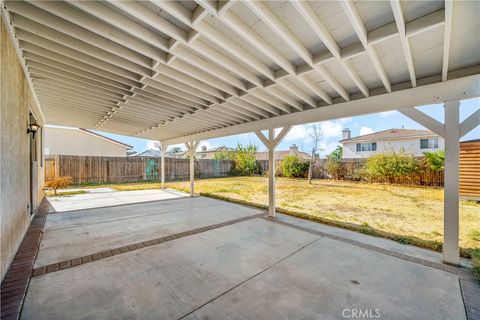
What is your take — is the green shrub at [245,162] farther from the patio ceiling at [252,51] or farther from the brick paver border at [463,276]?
the brick paver border at [463,276]

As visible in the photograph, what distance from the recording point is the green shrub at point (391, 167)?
10672 mm

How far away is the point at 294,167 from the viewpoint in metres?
15.5

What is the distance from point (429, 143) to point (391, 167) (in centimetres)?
919

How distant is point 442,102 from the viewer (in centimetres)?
287

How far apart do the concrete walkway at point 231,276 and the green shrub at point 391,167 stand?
9435 millimetres

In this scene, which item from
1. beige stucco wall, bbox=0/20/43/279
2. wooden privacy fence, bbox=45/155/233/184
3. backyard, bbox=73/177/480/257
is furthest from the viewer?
wooden privacy fence, bbox=45/155/233/184

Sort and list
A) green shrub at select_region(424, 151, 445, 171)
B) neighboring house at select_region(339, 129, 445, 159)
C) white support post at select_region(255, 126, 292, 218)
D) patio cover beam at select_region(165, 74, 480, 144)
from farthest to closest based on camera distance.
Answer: neighboring house at select_region(339, 129, 445, 159), green shrub at select_region(424, 151, 445, 171), white support post at select_region(255, 126, 292, 218), patio cover beam at select_region(165, 74, 480, 144)

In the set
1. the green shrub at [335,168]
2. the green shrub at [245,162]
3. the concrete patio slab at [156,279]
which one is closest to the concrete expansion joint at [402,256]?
the concrete patio slab at [156,279]

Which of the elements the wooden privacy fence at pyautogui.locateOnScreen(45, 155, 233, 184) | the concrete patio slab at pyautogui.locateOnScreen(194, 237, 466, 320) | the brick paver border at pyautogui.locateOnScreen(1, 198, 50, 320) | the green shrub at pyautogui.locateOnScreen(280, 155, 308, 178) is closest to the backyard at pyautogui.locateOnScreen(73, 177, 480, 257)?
the concrete patio slab at pyautogui.locateOnScreen(194, 237, 466, 320)

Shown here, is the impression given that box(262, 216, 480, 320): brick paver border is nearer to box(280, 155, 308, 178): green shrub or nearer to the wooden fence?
the wooden fence

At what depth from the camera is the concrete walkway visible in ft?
6.27

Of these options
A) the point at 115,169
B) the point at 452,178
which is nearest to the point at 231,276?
the point at 452,178

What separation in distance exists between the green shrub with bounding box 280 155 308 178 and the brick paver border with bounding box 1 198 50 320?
45.9ft

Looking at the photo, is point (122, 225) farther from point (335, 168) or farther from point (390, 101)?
point (335, 168)
